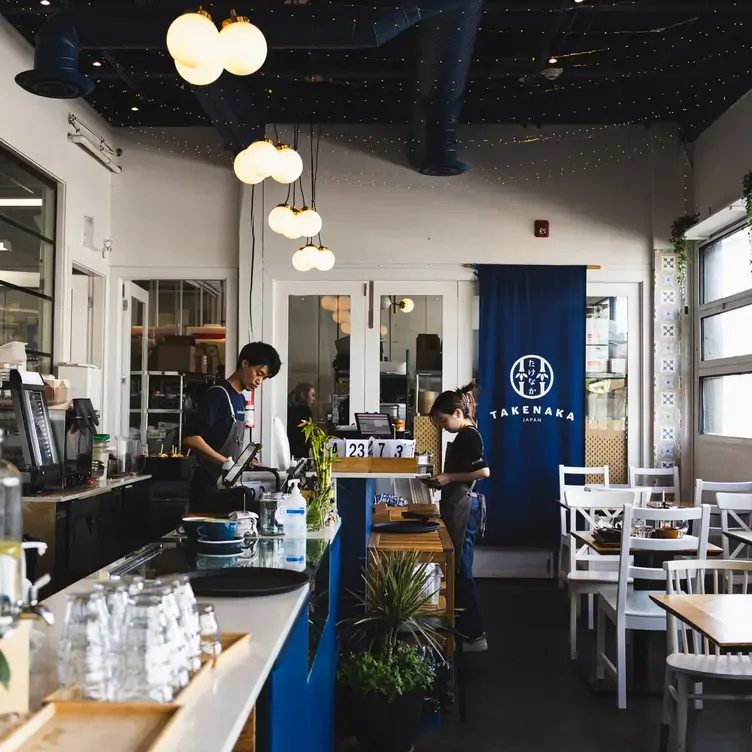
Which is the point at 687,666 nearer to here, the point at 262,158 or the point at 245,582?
the point at 245,582

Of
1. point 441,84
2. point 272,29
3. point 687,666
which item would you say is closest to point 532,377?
point 441,84

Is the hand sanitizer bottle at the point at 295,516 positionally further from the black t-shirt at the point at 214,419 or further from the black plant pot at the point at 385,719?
the black t-shirt at the point at 214,419

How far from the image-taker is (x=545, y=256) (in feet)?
25.6

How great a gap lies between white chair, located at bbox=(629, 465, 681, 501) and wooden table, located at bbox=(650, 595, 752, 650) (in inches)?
158

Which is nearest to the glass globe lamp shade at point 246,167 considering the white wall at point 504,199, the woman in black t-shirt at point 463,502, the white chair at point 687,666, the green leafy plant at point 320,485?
the green leafy plant at point 320,485

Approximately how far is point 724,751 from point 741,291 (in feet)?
13.2

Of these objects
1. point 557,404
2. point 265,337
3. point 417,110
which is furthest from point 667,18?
point 265,337

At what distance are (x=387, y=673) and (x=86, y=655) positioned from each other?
7.61 ft

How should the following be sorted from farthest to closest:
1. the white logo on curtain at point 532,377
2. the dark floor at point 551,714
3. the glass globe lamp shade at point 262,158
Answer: the white logo on curtain at point 532,377, the glass globe lamp shade at point 262,158, the dark floor at point 551,714

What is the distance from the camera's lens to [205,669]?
1.54m

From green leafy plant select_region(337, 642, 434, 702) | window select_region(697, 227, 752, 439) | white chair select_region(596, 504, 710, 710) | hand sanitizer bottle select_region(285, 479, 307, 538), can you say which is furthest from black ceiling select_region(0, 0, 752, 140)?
green leafy plant select_region(337, 642, 434, 702)

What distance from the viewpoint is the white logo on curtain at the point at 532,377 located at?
770cm

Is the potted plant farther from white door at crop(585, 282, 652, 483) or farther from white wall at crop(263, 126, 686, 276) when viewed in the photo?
white wall at crop(263, 126, 686, 276)

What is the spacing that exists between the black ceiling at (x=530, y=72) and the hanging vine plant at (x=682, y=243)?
2.58ft
